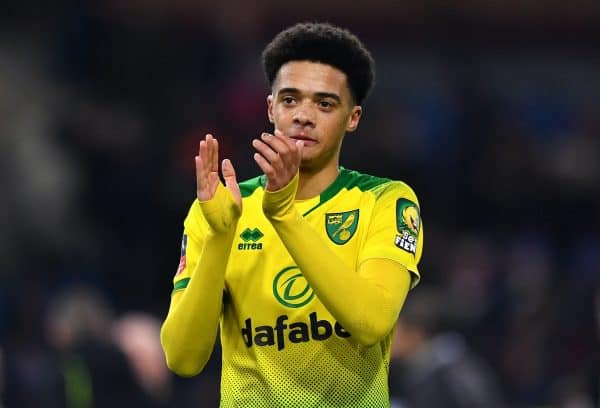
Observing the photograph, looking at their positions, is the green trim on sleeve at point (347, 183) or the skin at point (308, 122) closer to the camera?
the skin at point (308, 122)

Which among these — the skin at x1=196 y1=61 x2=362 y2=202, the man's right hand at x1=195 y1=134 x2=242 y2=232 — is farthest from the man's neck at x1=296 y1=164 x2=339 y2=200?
the man's right hand at x1=195 y1=134 x2=242 y2=232

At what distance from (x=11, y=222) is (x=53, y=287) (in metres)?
1.34

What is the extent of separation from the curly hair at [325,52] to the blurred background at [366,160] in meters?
4.56

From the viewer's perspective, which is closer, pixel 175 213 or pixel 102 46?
pixel 175 213

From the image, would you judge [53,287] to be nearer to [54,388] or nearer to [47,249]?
[47,249]

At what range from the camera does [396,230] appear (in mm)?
4258

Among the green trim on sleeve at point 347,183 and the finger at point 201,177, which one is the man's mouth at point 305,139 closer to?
the green trim on sleeve at point 347,183

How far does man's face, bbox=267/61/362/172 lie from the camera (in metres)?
4.22

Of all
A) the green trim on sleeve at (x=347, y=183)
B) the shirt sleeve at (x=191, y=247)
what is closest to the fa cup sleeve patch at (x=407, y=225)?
the green trim on sleeve at (x=347, y=183)

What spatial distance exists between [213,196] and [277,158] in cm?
26

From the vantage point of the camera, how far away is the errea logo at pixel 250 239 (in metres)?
4.32

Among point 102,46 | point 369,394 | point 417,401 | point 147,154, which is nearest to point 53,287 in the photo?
point 147,154

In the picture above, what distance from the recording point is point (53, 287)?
36.7 feet

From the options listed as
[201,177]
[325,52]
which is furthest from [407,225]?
[201,177]
